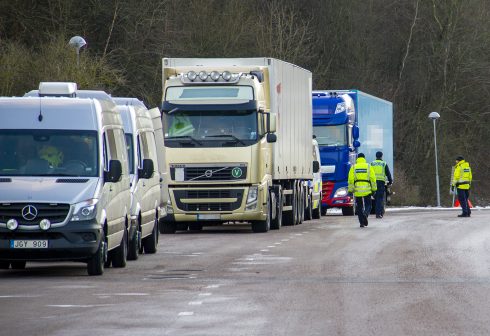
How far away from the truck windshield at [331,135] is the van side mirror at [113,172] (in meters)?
24.0

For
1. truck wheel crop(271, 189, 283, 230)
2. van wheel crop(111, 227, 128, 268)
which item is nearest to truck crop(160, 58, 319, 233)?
truck wheel crop(271, 189, 283, 230)

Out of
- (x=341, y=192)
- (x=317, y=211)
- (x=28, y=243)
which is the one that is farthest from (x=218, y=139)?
(x=341, y=192)

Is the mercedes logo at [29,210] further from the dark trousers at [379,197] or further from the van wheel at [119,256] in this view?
the dark trousers at [379,197]

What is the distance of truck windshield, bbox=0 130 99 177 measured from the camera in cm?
1889

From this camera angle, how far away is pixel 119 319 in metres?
13.3

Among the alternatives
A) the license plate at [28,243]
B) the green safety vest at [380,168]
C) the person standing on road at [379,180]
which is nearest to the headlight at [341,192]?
the person standing on road at [379,180]

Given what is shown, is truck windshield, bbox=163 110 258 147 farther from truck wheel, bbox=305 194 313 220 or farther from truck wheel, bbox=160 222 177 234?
truck wheel, bbox=305 194 313 220

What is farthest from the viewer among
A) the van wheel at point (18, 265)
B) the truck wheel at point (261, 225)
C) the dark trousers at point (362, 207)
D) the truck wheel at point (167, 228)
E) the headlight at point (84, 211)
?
the dark trousers at point (362, 207)

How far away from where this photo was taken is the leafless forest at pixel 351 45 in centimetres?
5169

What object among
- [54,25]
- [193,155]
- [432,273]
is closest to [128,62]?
[54,25]

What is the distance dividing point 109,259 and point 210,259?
1.87 m

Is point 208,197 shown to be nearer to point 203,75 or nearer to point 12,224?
point 203,75

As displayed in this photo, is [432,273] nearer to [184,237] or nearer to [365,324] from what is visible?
[365,324]

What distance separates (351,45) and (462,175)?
2842 cm
